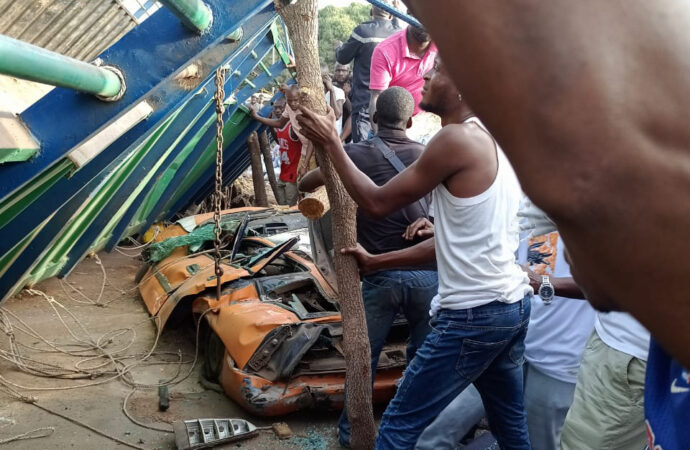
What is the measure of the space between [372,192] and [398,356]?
207 cm

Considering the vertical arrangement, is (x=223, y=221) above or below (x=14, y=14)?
below

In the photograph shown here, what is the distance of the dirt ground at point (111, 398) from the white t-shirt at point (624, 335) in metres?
2.12

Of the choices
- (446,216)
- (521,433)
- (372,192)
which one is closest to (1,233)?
(372,192)

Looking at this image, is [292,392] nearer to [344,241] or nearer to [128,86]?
[344,241]

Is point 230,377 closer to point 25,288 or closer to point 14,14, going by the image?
point 14,14

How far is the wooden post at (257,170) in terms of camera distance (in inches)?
447

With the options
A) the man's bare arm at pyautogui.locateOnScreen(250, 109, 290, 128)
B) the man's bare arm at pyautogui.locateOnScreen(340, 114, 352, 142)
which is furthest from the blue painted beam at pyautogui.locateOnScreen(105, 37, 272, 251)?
the man's bare arm at pyautogui.locateOnScreen(250, 109, 290, 128)

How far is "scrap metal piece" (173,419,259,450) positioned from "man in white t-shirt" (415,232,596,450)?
68.0 inches

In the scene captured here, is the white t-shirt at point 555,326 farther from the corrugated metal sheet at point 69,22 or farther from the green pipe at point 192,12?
the corrugated metal sheet at point 69,22

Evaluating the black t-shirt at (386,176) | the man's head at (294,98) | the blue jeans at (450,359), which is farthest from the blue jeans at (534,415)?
the man's head at (294,98)

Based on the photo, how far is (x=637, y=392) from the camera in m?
2.34

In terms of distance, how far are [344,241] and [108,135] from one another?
1530 millimetres

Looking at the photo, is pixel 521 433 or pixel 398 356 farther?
pixel 398 356

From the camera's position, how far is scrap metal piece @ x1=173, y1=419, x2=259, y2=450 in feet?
12.6
